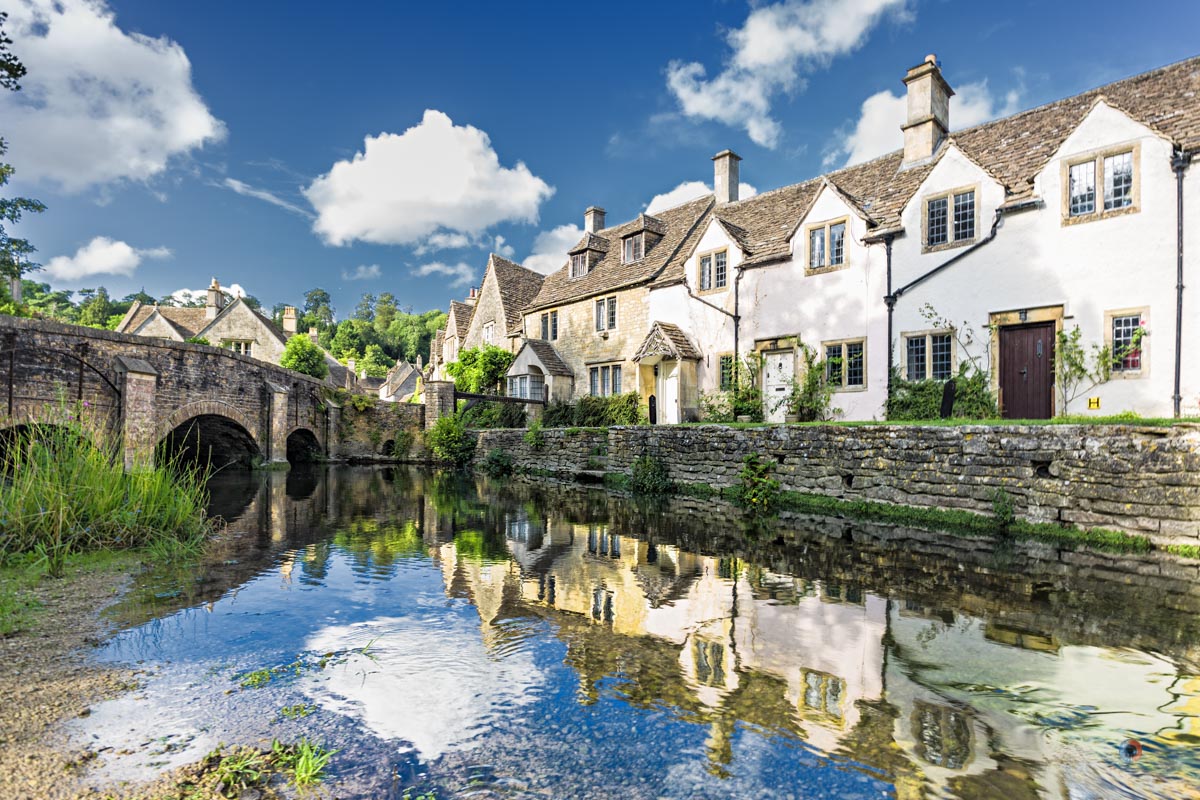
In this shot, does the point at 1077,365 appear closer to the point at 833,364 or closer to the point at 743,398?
the point at 833,364

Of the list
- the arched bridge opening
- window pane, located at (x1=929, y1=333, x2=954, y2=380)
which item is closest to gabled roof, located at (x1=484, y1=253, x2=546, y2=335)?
the arched bridge opening

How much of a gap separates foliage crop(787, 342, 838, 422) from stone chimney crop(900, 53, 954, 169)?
730 centimetres

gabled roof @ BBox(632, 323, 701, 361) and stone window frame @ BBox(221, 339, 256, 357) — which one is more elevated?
stone window frame @ BBox(221, 339, 256, 357)

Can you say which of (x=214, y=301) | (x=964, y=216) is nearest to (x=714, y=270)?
→ (x=964, y=216)

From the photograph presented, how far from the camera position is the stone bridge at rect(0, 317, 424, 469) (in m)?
15.5

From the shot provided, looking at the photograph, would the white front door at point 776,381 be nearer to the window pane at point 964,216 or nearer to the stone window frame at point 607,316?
the window pane at point 964,216

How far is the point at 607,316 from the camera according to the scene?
90.3ft

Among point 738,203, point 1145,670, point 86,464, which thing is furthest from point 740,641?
point 738,203

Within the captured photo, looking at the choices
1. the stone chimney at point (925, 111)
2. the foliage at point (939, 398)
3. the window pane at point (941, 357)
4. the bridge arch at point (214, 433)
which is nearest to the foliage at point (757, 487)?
the foliage at point (939, 398)

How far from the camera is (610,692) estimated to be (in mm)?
4227

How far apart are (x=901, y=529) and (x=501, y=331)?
26.7m

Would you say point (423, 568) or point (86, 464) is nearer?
point (86, 464)

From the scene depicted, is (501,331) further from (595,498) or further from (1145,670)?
(1145,670)

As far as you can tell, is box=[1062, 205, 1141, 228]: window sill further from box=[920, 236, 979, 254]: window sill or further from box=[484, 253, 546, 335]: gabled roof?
box=[484, 253, 546, 335]: gabled roof
